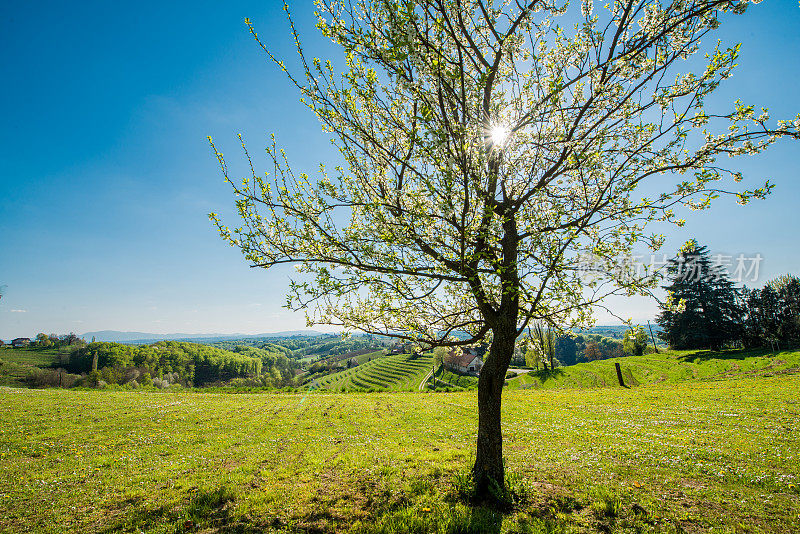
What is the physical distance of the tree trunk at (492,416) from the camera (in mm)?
7262

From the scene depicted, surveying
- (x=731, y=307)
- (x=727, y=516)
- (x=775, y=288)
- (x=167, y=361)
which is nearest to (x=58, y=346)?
(x=167, y=361)

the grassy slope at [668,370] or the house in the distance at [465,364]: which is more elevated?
the grassy slope at [668,370]

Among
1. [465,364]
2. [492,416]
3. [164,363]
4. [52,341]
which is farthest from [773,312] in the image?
[52,341]

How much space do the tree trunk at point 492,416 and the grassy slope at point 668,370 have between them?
130 ft

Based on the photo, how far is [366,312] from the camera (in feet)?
27.6

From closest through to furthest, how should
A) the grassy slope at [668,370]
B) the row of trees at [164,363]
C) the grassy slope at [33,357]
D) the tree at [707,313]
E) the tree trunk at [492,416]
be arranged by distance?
the tree trunk at [492,416], the grassy slope at [668,370], the tree at [707,313], the grassy slope at [33,357], the row of trees at [164,363]

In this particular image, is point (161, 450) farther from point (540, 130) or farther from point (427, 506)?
point (540, 130)

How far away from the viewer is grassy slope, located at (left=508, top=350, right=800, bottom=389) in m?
35.1

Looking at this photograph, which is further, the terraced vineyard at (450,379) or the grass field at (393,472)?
the terraced vineyard at (450,379)

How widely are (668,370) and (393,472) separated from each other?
47.2m

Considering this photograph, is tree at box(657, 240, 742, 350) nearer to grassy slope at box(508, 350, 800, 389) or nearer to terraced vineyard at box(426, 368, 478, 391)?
grassy slope at box(508, 350, 800, 389)

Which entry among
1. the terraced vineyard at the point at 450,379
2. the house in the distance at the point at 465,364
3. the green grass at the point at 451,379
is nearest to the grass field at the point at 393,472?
the terraced vineyard at the point at 450,379

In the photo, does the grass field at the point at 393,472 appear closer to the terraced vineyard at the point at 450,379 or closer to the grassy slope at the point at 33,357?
the terraced vineyard at the point at 450,379

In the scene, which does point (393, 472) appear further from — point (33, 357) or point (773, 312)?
point (33, 357)
